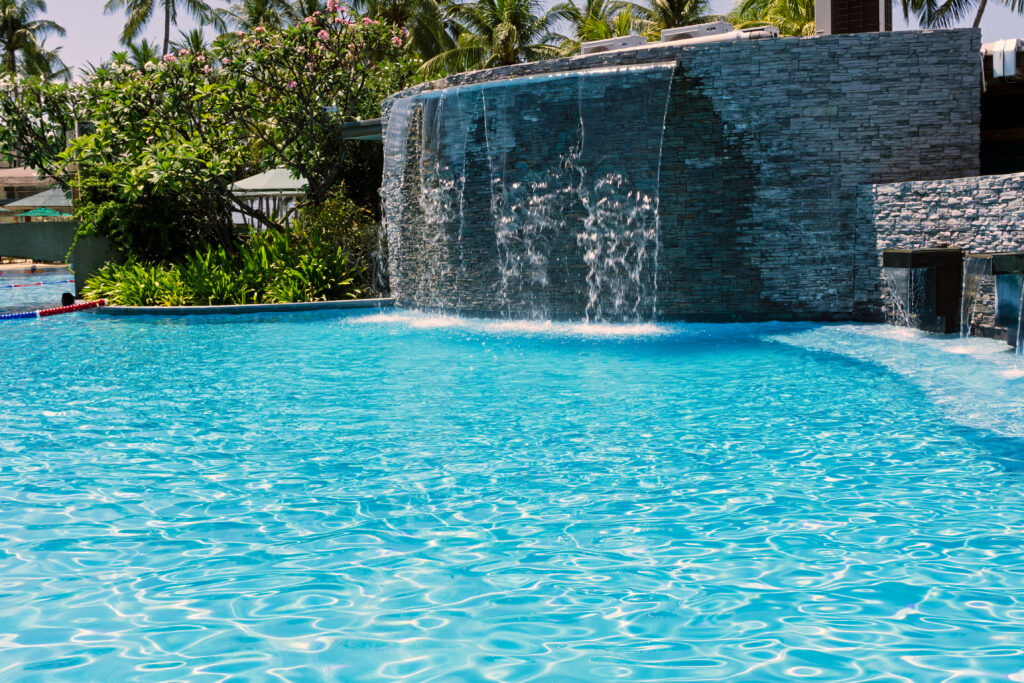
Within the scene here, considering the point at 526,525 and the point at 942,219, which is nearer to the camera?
the point at 526,525

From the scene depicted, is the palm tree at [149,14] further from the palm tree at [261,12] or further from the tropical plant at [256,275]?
the tropical plant at [256,275]

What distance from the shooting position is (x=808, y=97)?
1312 cm

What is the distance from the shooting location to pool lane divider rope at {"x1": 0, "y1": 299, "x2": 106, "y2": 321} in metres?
17.6

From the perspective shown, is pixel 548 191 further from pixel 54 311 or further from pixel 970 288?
pixel 54 311

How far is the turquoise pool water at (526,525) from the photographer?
3770 millimetres

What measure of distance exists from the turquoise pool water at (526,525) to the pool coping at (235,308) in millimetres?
7653

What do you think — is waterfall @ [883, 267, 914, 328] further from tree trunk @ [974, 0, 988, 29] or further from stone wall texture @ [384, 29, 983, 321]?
tree trunk @ [974, 0, 988, 29]

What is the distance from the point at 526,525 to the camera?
5.27 meters

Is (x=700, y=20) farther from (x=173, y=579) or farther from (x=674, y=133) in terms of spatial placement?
(x=173, y=579)

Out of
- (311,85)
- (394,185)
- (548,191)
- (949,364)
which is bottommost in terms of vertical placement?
(949,364)

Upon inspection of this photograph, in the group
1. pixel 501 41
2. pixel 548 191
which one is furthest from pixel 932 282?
pixel 501 41

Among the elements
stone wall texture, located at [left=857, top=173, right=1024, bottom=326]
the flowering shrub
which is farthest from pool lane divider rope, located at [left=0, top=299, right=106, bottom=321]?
stone wall texture, located at [left=857, top=173, right=1024, bottom=326]

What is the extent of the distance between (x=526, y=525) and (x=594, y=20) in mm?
33750

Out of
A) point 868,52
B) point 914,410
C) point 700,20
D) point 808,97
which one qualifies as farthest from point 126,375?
point 700,20
